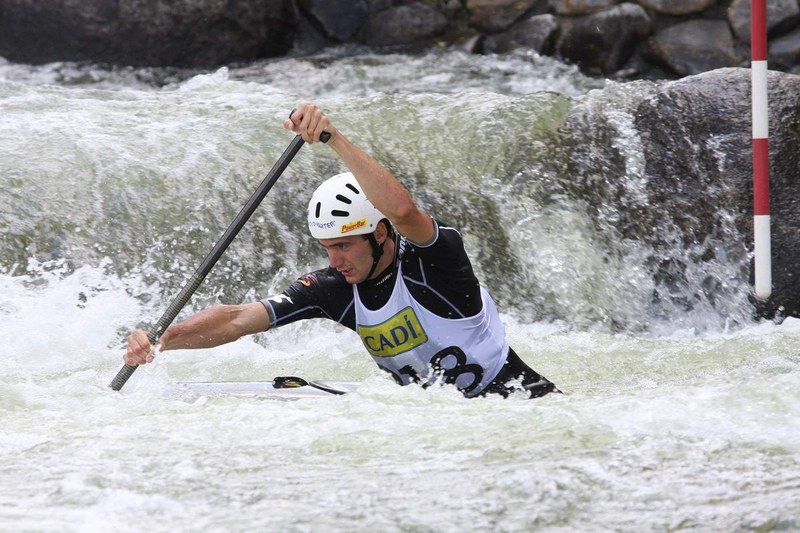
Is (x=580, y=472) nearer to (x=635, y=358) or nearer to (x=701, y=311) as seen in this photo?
(x=635, y=358)

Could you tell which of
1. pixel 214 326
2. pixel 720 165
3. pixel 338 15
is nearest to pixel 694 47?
pixel 720 165

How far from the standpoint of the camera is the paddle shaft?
3734 mm

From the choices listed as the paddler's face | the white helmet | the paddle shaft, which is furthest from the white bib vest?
the paddle shaft

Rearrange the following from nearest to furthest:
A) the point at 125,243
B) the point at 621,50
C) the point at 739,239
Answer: the point at 125,243, the point at 739,239, the point at 621,50

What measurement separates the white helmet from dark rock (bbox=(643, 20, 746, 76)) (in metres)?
5.60

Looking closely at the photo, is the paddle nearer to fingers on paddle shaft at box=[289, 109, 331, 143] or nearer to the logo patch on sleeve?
fingers on paddle shaft at box=[289, 109, 331, 143]

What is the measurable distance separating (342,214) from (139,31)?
5914 mm

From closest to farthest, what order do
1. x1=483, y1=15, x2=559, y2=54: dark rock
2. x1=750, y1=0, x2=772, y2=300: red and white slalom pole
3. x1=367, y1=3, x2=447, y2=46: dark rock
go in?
x1=750, y1=0, x2=772, y2=300: red and white slalom pole
x1=483, y1=15, x2=559, y2=54: dark rock
x1=367, y1=3, x2=447, y2=46: dark rock

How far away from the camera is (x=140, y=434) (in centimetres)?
318

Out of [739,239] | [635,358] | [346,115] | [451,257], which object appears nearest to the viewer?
[451,257]

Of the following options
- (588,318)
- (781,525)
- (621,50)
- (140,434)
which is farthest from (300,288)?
(621,50)

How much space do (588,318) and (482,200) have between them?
37.1 inches

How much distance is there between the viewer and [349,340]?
573 cm

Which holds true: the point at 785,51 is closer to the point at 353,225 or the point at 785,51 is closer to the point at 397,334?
the point at 397,334
